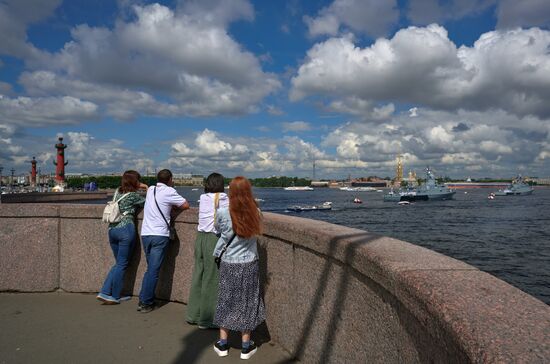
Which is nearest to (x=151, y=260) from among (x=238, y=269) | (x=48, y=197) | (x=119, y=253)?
(x=119, y=253)

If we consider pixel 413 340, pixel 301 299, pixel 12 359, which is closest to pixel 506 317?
pixel 413 340

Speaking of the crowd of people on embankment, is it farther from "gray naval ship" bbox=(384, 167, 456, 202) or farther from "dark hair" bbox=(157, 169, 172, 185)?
"gray naval ship" bbox=(384, 167, 456, 202)

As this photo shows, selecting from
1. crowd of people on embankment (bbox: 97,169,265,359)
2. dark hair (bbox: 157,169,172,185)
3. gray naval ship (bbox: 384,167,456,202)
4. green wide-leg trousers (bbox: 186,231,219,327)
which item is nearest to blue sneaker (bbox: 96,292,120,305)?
crowd of people on embankment (bbox: 97,169,265,359)

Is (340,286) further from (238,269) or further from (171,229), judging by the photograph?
(171,229)

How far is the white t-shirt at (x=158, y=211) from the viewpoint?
378cm

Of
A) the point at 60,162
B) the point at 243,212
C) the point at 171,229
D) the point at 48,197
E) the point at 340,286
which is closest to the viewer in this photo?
the point at 340,286

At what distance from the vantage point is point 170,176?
391cm

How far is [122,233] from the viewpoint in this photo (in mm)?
3977

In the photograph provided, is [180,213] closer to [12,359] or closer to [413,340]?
[12,359]

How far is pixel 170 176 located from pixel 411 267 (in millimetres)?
2615

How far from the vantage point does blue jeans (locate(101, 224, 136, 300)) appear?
3.98 metres

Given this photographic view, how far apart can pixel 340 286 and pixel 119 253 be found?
245cm

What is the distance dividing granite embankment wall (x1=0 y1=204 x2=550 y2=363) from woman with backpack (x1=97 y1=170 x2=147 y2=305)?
33 centimetres

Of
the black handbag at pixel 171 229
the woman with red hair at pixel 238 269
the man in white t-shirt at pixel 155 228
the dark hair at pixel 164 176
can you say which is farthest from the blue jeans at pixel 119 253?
the woman with red hair at pixel 238 269
